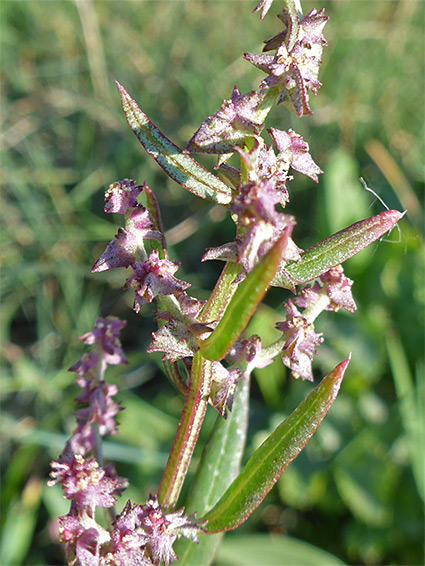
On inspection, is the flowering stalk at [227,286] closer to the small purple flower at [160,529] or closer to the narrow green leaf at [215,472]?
the small purple flower at [160,529]

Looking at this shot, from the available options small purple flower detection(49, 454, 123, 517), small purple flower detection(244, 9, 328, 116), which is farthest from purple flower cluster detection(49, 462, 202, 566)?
small purple flower detection(244, 9, 328, 116)

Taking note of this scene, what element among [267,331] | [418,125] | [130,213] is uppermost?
[418,125]

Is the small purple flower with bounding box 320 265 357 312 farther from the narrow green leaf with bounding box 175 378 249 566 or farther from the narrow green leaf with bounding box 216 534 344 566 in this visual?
the narrow green leaf with bounding box 216 534 344 566

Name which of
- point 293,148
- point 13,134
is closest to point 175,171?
point 293,148

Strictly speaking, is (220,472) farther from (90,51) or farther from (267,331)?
(90,51)

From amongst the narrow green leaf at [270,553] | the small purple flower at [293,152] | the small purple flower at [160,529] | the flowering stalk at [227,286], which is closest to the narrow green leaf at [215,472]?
the flowering stalk at [227,286]

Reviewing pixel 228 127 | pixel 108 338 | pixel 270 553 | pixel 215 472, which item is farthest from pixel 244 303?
pixel 270 553

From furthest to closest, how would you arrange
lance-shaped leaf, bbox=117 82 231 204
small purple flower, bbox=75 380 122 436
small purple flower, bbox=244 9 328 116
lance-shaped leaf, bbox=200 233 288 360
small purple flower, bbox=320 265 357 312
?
small purple flower, bbox=75 380 122 436 → small purple flower, bbox=320 265 357 312 → lance-shaped leaf, bbox=117 82 231 204 → small purple flower, bbox=244 9 328 116 → lance-shaped leaf, bbox=200 233 288 360
